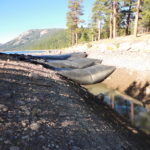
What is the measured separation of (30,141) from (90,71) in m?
7.28

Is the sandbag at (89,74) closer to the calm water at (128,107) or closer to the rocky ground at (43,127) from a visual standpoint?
the calm water at (128,107)

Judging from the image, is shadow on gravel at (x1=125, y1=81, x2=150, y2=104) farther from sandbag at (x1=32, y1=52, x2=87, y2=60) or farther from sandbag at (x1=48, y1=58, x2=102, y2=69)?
sandbag at (x1=32, y1=52, x2=87, y2=60)

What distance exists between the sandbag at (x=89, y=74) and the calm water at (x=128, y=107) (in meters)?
0.60

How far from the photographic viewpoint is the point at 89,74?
8.54 m

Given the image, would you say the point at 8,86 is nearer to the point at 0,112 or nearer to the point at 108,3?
the point at 0,112

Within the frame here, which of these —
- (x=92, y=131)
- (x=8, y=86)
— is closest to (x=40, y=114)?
(x=92, y=131)

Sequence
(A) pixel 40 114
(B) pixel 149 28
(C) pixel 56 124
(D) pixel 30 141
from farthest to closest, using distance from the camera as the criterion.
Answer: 1. (B) pixel 149 28
2. (A) pixel 40 114
3. (C) pixel 56 124
4. (D) pixel 30 141

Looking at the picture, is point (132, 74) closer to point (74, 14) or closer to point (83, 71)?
point (83, 71)

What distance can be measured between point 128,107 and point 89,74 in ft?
10.9

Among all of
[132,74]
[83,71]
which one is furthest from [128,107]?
[83,71]

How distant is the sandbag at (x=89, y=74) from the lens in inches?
311

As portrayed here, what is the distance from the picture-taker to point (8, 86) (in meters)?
3.24

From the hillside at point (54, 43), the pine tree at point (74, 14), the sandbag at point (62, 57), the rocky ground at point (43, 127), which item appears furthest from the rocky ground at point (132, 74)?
the hillside at point (54, 43)

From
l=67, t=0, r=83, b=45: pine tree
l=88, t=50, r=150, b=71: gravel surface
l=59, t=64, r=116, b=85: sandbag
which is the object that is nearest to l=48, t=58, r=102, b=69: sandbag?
l=59, t=64, r=116, b=85: sandbag
